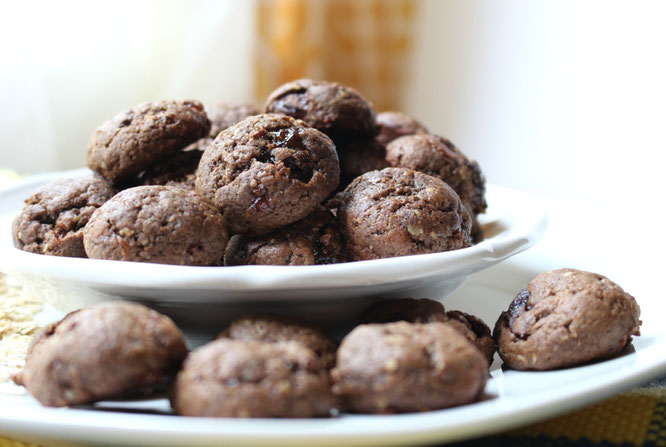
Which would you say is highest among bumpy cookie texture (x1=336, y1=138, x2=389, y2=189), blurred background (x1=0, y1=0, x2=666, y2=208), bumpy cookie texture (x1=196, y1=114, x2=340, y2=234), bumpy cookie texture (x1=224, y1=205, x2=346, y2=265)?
bumpy cookie texture (x1=196, y1=114, x2=340, y2=234)

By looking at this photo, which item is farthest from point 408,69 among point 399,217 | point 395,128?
point 399,217

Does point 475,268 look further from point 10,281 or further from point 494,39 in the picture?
point 494,39

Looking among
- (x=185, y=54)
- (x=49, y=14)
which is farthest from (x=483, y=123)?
(x=49, y=14)

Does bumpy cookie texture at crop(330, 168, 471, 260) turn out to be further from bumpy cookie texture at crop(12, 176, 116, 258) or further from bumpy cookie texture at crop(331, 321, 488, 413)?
bumpy cookie texture at crop(12, 176, 116, 258)

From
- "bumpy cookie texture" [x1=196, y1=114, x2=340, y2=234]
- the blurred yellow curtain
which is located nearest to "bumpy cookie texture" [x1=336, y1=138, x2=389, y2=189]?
"bumpy cookie texture" [x1=196, y1=114, x2=340, y2=234]

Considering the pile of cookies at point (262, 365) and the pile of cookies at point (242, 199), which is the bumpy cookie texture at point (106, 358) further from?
the pile of cookies at point (242, 199)

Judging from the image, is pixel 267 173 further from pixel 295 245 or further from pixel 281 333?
pixel 281 333
